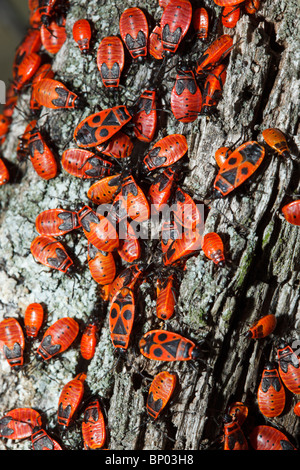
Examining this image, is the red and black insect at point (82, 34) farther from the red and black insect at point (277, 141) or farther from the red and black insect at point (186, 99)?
the red and black insect at point (277, 141)

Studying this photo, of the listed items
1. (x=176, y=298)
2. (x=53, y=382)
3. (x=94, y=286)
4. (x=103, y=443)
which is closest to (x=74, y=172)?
(x=94, y=286)

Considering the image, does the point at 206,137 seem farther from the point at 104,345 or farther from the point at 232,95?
the point at 104,345

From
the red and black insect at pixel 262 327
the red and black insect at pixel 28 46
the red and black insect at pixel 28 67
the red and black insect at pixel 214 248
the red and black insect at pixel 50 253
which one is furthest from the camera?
the red and black insect at pixel 28 46

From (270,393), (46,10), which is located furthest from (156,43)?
(270,393)

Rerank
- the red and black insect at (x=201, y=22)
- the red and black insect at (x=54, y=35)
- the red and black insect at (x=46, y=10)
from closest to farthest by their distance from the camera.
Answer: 1. the red and black insect at (x=201, y=22)
2. the red and black insect at (x=46, y=10)
3. the red and black insect at (x=54, y=35)

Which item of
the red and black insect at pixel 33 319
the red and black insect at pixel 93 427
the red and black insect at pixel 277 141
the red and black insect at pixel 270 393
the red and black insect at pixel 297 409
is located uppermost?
the red and black insect at pixel 277 141

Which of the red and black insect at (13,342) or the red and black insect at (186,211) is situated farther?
the red and black insect at (13,342)

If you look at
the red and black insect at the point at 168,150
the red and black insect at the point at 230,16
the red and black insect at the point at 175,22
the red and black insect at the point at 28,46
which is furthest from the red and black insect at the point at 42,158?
the red and black insect at the point at 230,16

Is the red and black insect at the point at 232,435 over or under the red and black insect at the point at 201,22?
under
